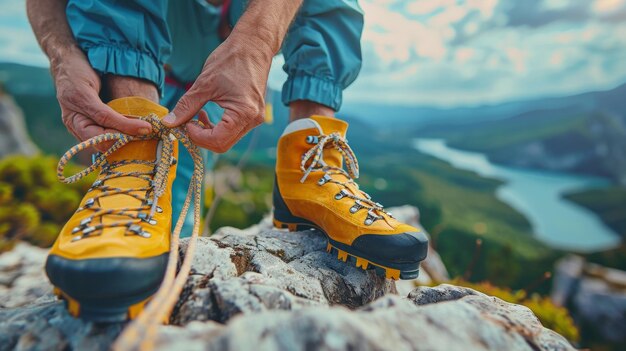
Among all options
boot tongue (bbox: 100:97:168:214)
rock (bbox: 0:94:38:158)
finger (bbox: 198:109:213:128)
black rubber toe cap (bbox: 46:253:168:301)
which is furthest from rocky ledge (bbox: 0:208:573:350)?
rock (bbox: 0:94:38:158)

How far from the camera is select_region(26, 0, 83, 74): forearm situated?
4.69 feet

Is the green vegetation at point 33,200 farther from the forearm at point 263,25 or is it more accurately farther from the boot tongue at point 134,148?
the forearm at point 263,25

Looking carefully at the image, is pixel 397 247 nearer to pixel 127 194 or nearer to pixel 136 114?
pixel 127 194

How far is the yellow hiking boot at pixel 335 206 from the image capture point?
131 centimetres

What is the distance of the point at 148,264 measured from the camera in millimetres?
964

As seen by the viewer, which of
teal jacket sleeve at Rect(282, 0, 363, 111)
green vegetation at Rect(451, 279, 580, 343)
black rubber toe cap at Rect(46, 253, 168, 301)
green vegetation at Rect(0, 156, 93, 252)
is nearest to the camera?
black rubber toe cap at Rect(46, 253, 168, 301)

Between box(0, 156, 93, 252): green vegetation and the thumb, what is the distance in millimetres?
3063

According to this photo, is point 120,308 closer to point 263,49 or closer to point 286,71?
point 263,49

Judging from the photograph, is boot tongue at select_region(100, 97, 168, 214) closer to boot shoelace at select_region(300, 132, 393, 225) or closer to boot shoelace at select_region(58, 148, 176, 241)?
boot shoelace at select_region(58, 148, 176, 241)

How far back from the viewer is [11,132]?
11492 millimetres

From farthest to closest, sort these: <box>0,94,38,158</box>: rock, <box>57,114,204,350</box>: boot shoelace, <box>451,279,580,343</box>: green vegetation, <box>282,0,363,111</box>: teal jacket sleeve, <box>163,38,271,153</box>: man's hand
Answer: <box>0,94,38,158</box>: rock
<box>451,279,580,343</box>: green vegetation
<box>282,0,363,111</box>: teal jacket sleeve
<box>163,38,271,153</box>: man's hand
<box>57,114,204,350</box>: boot shoelace

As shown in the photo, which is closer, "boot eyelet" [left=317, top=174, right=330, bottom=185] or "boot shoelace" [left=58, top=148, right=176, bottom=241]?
"boot shoelace" [left=58, top=148, right=176, bottom=241]

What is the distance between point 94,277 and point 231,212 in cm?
1247

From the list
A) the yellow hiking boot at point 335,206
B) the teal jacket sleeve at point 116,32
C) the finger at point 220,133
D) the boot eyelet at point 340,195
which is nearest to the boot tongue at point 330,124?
the yellow hiking boot at point 335,206
